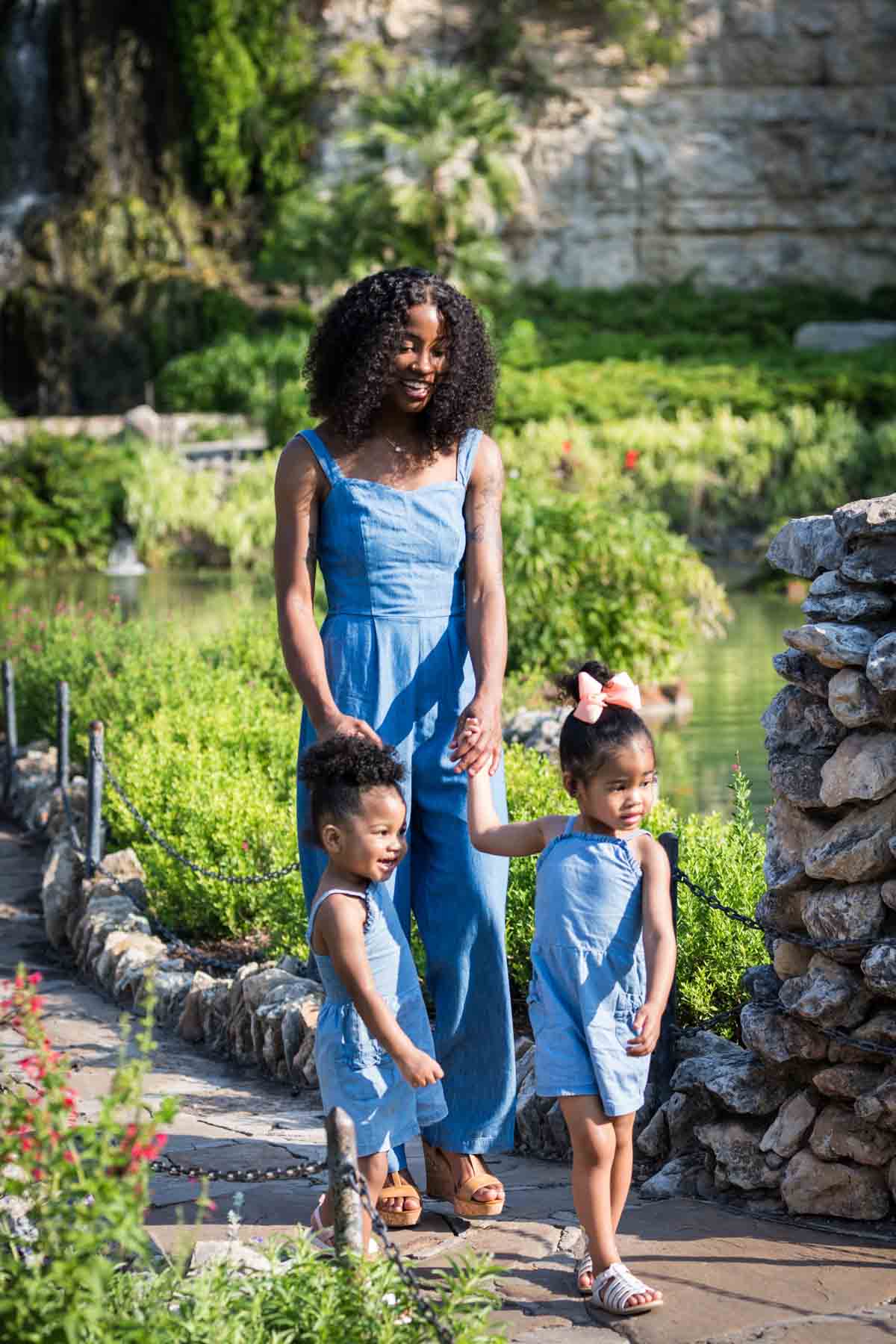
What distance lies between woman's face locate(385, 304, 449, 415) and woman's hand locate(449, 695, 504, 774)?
0.61m

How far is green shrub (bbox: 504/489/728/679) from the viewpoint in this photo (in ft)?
32.2

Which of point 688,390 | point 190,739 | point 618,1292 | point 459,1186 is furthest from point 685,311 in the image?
point 618,1292

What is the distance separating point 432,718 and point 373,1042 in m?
0.65

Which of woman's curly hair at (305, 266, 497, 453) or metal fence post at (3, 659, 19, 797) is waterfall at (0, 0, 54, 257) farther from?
woman's curly hair at (305, 266, 497, 453)

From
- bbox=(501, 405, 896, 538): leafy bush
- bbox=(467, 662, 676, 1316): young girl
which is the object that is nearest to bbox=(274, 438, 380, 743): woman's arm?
bbox=(467, 662, 676, 1316): young girl

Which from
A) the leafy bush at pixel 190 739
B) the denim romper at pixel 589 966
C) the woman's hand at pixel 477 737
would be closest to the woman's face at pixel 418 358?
the woman's hand at pixel 477 737

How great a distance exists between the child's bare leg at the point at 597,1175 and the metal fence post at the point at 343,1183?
524 mm

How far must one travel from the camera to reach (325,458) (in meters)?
3.26

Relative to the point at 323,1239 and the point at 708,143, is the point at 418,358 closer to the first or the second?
the point at 323,1239

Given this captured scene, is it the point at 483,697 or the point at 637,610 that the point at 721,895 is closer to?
the point at 483,697

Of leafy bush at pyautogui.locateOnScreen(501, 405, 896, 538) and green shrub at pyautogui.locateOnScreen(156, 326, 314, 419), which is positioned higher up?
green shrub at pyautogui.locateOnScreen(156, 326, 314, 419)

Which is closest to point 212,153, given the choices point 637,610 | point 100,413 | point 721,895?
point 100,413

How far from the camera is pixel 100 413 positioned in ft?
89.4

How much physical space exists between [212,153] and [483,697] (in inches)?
1117
